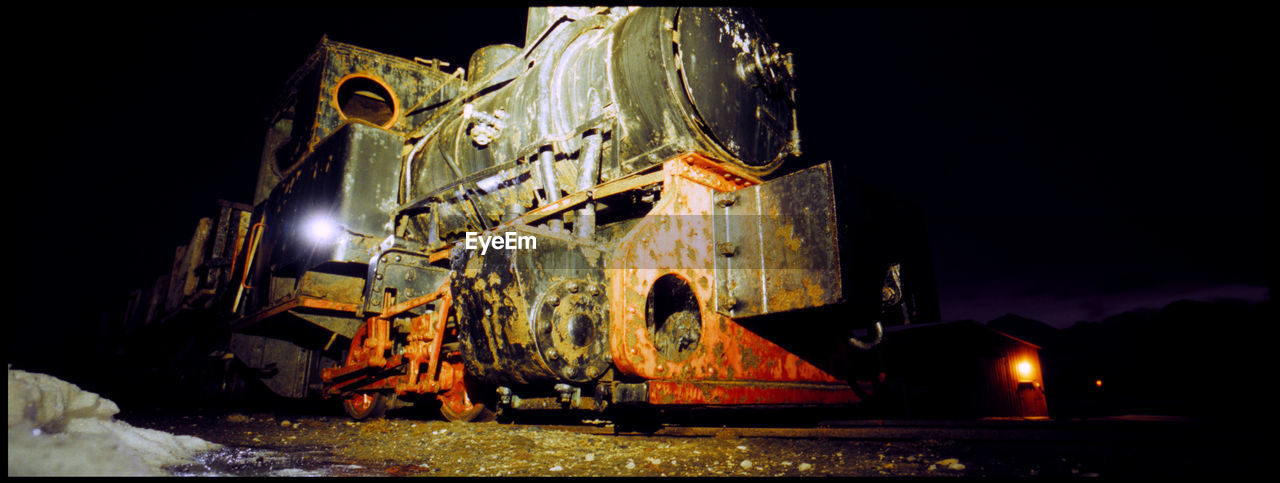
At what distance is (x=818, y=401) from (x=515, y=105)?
2.96 m

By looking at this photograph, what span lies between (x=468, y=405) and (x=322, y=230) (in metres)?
2.17

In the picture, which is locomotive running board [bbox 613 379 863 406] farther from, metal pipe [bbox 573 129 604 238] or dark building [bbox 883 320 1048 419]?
dark building [bbox 883 320 1048 419]

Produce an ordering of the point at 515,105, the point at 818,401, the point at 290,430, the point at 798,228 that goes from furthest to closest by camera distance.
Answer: the point at 515,105 → the point at 290,430 → the point at 818,401 → the point at 798,228

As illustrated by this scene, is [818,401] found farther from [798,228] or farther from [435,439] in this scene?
[435,439]

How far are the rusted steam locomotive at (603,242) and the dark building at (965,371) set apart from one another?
12.9 m

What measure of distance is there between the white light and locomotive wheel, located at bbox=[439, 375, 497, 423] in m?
1.80

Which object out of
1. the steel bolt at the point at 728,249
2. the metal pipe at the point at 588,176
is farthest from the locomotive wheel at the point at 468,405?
the steel bolt at the point at 728,249

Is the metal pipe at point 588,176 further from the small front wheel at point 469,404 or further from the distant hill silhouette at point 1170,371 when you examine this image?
the distant hill silhouette at point 1170,371

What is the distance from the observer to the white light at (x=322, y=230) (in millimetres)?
4748

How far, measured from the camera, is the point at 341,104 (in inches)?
265

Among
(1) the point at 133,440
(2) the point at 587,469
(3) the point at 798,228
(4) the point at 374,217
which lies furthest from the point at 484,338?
(4) the point at 374,217

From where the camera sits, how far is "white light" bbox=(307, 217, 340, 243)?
4.75m

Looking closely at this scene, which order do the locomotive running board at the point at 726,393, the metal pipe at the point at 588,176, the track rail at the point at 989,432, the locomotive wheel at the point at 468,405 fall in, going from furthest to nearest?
the locomotive wheel at the point at 468,405
the metal pipe at the point at 588,176
the locomotive running board at the point at 726,393
the track rail at the point at 989,432

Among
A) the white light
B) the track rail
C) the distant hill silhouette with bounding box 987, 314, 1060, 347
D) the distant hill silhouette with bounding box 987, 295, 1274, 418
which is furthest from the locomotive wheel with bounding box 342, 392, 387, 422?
the distant hill silhouette with bounding box 987, 314, 1060, 347
